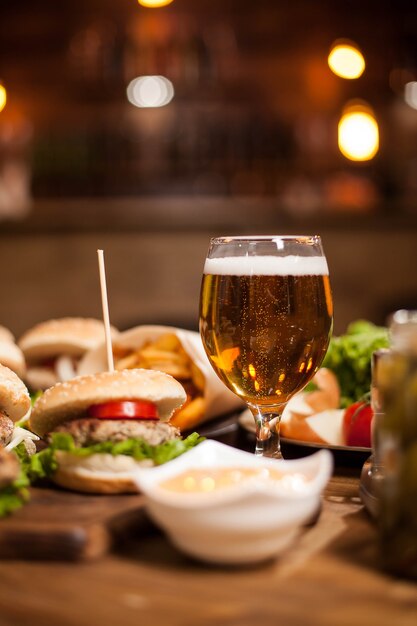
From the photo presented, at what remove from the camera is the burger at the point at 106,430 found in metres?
1.38

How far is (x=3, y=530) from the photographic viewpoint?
1145 millimetres

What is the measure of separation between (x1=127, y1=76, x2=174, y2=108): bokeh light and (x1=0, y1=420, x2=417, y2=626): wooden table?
8223 mm

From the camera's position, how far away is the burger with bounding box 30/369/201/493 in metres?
1.38

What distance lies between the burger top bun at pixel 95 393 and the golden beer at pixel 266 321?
0.12 metres

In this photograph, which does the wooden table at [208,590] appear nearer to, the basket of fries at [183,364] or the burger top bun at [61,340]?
the basket of fries at [183,364]

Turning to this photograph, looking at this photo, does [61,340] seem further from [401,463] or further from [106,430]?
[401,463]

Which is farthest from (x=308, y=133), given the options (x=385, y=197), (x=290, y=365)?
(x=290, y=365)

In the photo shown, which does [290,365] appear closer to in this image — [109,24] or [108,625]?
[108,625]

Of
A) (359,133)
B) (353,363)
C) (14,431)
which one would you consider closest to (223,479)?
(14,431)

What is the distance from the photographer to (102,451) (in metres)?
1.38

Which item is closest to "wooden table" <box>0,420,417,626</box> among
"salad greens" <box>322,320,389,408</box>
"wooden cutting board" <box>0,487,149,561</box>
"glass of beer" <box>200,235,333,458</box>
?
"wooden cutting board" <box>0,487,149,561</box>

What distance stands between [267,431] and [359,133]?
544cm

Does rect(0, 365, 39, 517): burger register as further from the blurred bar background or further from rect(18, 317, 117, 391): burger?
the blurred bar background

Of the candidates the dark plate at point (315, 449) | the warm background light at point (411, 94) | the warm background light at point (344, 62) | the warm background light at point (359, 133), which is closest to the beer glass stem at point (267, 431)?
the dark plate at point (315, 449)
